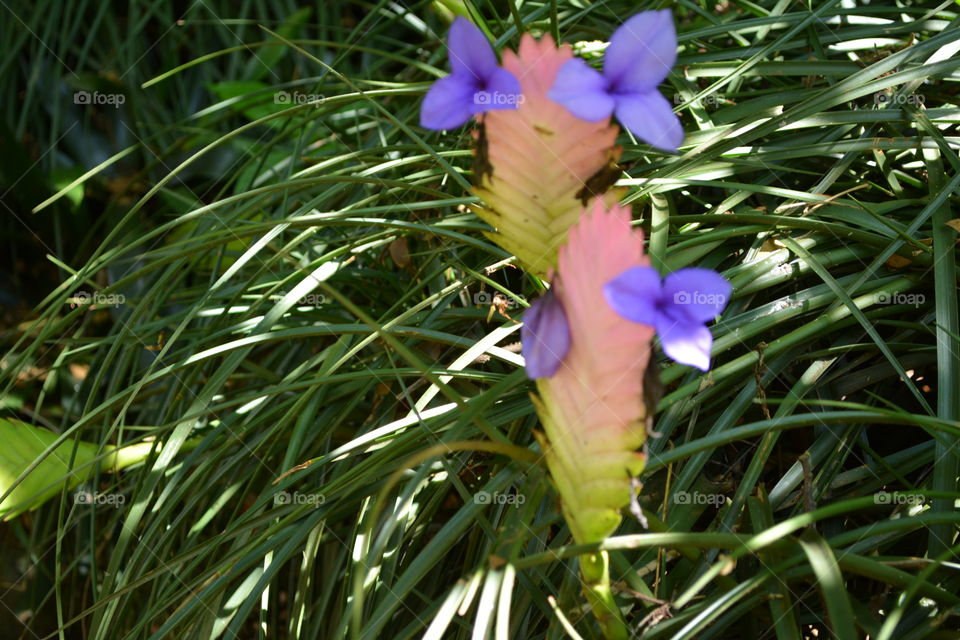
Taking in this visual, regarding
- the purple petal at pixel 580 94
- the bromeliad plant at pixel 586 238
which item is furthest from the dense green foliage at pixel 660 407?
the purple petal at pixel 580 94

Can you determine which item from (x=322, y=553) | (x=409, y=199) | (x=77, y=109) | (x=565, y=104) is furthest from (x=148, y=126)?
(x=565, y=104)

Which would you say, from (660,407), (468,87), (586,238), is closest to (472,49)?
(468,87)

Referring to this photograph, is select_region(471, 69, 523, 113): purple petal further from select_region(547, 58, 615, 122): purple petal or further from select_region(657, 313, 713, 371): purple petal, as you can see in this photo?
select_region(657, 313, 713, 371): purple petal

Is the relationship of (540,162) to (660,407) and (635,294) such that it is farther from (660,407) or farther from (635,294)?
(660,407)

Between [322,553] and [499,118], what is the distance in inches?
24.7

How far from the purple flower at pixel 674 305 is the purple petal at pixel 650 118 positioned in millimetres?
71

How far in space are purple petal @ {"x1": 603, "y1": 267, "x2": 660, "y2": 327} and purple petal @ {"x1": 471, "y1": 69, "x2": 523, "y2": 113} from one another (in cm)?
12

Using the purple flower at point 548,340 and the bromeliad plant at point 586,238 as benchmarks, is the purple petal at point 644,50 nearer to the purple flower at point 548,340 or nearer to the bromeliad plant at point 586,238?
the bromeliad plant at point 586,238

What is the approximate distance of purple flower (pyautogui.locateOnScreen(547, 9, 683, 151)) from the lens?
0.42 metres

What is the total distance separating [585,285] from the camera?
0.42 meters

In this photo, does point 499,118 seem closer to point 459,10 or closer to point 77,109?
point 459,10

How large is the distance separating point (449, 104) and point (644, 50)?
0.11m

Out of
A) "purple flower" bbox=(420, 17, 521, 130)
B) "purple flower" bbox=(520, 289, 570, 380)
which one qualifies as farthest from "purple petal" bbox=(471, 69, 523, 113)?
"purple flower" bbox=(520, 289, 570, 380)

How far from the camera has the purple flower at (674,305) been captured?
39 centimetres
